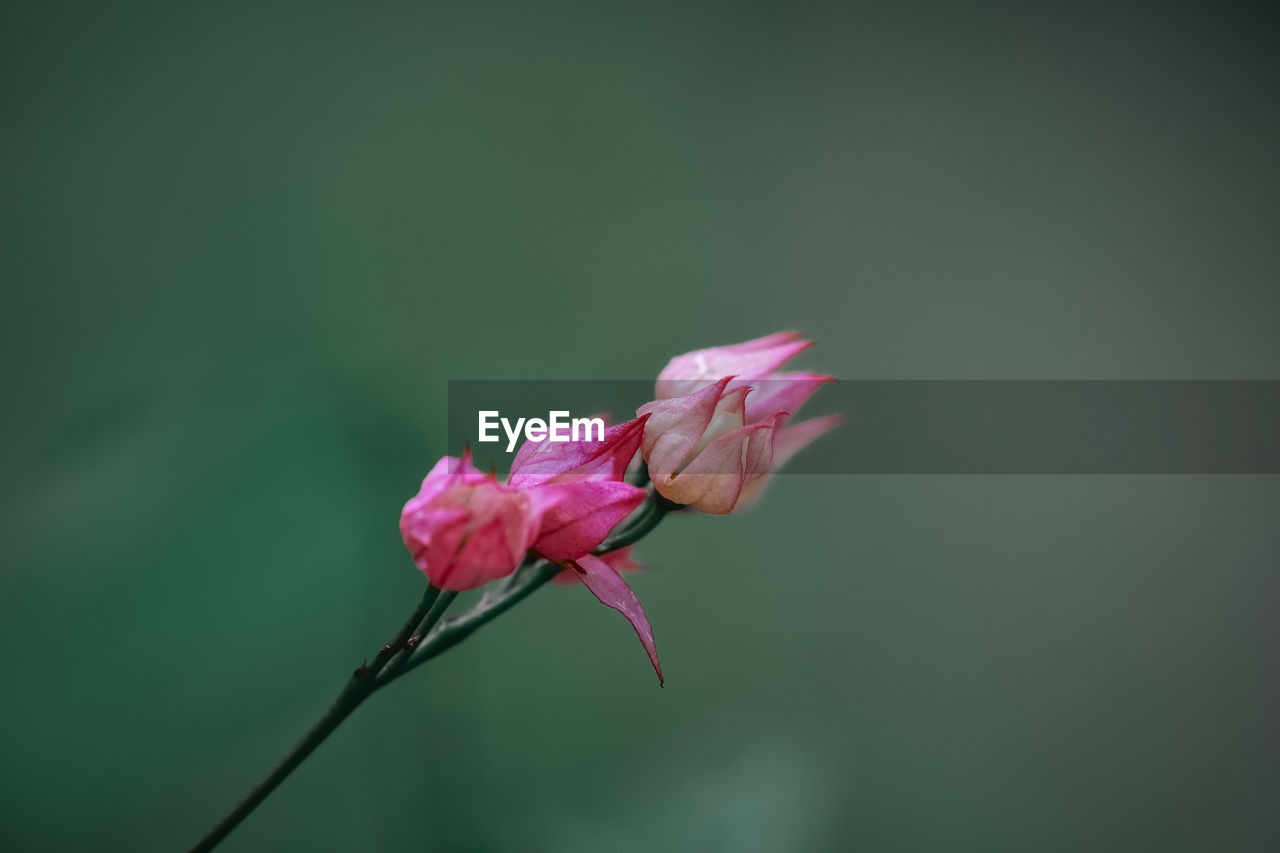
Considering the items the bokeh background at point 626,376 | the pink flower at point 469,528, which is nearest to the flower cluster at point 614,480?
the pink flower at point 469,528

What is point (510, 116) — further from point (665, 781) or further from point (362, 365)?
point (665, 781)

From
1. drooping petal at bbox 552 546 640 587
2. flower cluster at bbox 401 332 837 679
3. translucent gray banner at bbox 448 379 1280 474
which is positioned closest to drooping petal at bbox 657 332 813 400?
flower cluster at bbox 401 332 837 679

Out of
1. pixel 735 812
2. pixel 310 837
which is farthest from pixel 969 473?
pixel 310 837

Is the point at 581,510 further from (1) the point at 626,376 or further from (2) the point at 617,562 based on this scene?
(1) the point at 626,376

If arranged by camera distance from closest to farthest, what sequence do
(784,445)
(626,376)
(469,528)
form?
(469,528), (784,445), (626,376)

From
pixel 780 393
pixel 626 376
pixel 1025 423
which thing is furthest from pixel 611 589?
pixel 1025 423

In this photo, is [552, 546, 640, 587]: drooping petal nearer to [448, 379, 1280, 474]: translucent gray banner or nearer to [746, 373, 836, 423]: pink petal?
[746, 373, 836, 423]: pink petal
